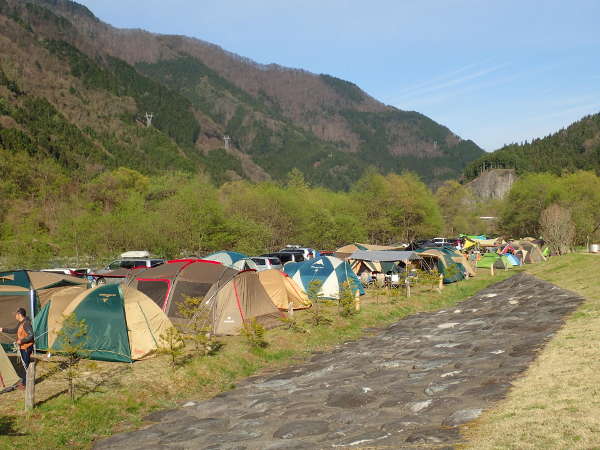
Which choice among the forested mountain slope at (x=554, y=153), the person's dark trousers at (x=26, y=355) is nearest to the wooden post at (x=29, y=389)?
the person's dark trousers at (x=26, y=355)

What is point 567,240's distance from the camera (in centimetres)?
4309

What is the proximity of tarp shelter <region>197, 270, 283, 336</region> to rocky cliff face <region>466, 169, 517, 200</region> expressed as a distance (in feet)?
397

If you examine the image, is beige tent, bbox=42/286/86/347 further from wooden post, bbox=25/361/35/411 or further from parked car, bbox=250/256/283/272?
parked car, bbox=250/256/283/272

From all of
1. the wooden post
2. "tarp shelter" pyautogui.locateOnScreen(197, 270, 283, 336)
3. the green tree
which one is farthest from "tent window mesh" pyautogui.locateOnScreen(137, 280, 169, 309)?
the wooden post

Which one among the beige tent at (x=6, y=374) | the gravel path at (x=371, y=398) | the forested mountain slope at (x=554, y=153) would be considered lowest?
the gravel path at (x=371, y=398)

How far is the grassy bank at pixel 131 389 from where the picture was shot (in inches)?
355

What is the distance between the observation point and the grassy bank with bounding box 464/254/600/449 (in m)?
6.40

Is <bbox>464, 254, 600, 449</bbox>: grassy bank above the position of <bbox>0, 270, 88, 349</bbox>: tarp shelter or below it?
below

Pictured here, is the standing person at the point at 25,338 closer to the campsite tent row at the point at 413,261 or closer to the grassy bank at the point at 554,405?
the grassy bank at the point at 554,405

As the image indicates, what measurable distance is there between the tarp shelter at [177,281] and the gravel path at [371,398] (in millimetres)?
4027

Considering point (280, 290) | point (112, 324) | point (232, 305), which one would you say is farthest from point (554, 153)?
point (112, 324)

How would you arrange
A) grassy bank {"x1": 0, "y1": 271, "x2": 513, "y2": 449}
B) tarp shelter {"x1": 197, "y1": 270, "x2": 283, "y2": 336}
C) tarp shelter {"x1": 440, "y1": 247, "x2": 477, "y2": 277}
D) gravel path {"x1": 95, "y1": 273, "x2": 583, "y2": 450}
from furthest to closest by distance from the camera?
1. tarp shelter {"x1": 440, "y1": 247, "x2": 477, "y2": 277}
2. tarp shelter {"x1": 197, "y1": 270, "x2": 283, "y2": 336}
3. grassy bank {"x1": 0, "y1": 271, "x2": 513, "y2": 449}
4. gravel path {"x1": 95, "y1": 273, "x2": 583, "y2": 450}

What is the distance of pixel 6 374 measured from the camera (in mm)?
10469

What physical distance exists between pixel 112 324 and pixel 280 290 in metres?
8.03
